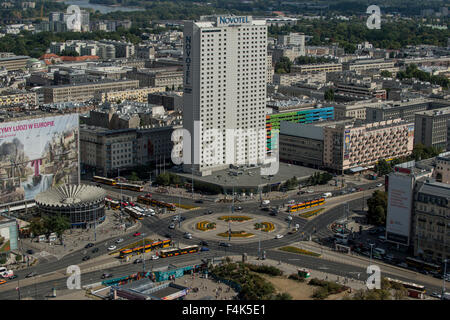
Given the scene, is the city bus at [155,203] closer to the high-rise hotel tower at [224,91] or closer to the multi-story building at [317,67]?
the high-rise hotel tower at [224,91]

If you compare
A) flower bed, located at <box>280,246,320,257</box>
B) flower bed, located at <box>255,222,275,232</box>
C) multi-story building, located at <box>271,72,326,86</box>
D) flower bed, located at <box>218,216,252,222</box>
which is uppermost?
multi-story building, located at <box>271,72,326,86</box>

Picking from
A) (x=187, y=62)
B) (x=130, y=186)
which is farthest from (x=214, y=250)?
(x=187, y=62)

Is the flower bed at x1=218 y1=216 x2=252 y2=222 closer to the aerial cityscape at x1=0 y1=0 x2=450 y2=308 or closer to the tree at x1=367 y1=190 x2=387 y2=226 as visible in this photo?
the aerial cityscape at x1=0 y1=0 x2=450 y2=308

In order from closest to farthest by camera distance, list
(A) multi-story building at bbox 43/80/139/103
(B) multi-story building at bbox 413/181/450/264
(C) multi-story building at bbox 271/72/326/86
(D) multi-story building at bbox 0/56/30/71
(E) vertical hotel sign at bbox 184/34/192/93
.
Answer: (B) multi-story building at bbox 413/181/450/264
(E) vertical hotel sign at bbox 184/34/192/93
(A) multi-story building at bbox 43/80/139/103
(C) multi-story building at bbox 271/72/326/86
(D) multi-story building at bbox 0/56/30/71

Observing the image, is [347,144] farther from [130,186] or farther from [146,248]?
[146,248]

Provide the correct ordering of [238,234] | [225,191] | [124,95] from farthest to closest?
[124,95] < [225,191] < [238,234]

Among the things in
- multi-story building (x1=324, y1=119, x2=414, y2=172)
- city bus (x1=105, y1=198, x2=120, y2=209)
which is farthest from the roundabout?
multi-story building (x1=324, y1=119, x2=414, y2=172)
